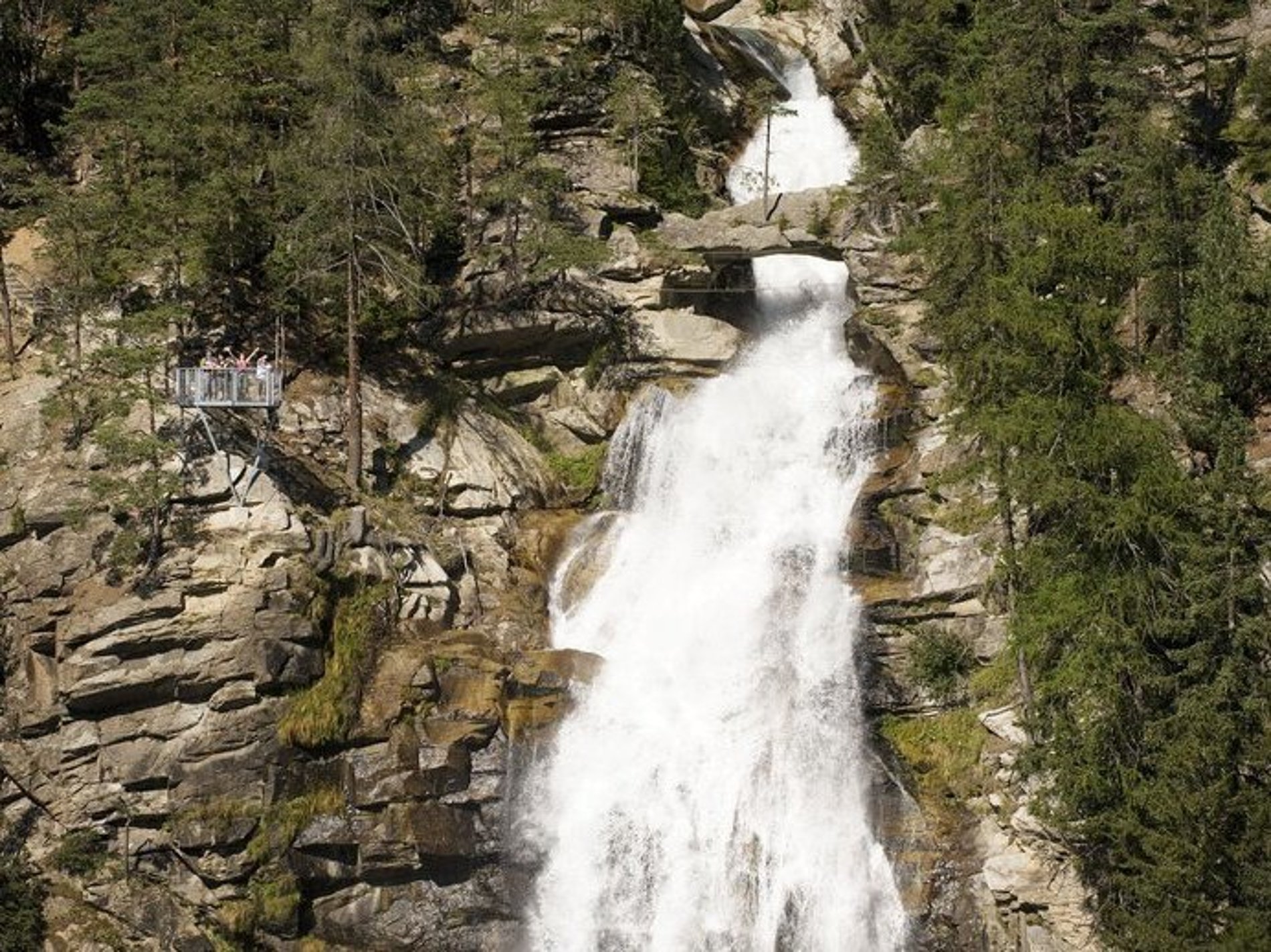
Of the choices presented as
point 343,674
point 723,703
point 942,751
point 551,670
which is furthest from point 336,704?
point 942,751

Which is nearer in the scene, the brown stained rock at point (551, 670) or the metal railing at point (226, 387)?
the brown stained rock at point (551, 670)

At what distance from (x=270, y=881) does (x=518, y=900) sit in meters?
5.08

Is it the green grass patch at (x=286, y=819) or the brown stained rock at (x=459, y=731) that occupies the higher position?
the brown stained rock at (x=459, y=731)

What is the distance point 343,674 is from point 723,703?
27.2 ft

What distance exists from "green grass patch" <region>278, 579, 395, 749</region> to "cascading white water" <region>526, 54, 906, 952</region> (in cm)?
425

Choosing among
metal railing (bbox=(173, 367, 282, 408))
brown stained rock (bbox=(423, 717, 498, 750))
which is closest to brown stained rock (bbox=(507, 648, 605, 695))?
brown stained rock (bbox=(423, 717, 498, 750))

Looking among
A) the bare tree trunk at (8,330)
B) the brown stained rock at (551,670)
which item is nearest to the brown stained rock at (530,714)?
the brown stained rock at (551,670)

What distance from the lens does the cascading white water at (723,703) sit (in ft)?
81.5

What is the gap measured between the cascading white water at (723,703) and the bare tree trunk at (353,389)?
5977mm

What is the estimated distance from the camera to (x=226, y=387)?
94.2 ft

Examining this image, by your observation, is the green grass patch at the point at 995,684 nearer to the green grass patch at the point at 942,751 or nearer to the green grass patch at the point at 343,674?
the green grass patch at the point at 942,751

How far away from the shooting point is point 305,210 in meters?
32.7

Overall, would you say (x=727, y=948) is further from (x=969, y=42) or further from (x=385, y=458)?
(x=969, y=42)

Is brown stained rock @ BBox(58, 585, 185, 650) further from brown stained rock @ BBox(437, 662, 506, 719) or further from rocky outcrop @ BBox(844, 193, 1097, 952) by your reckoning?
rocky outcrop @ BBox(844, 193, 1097, 952)
